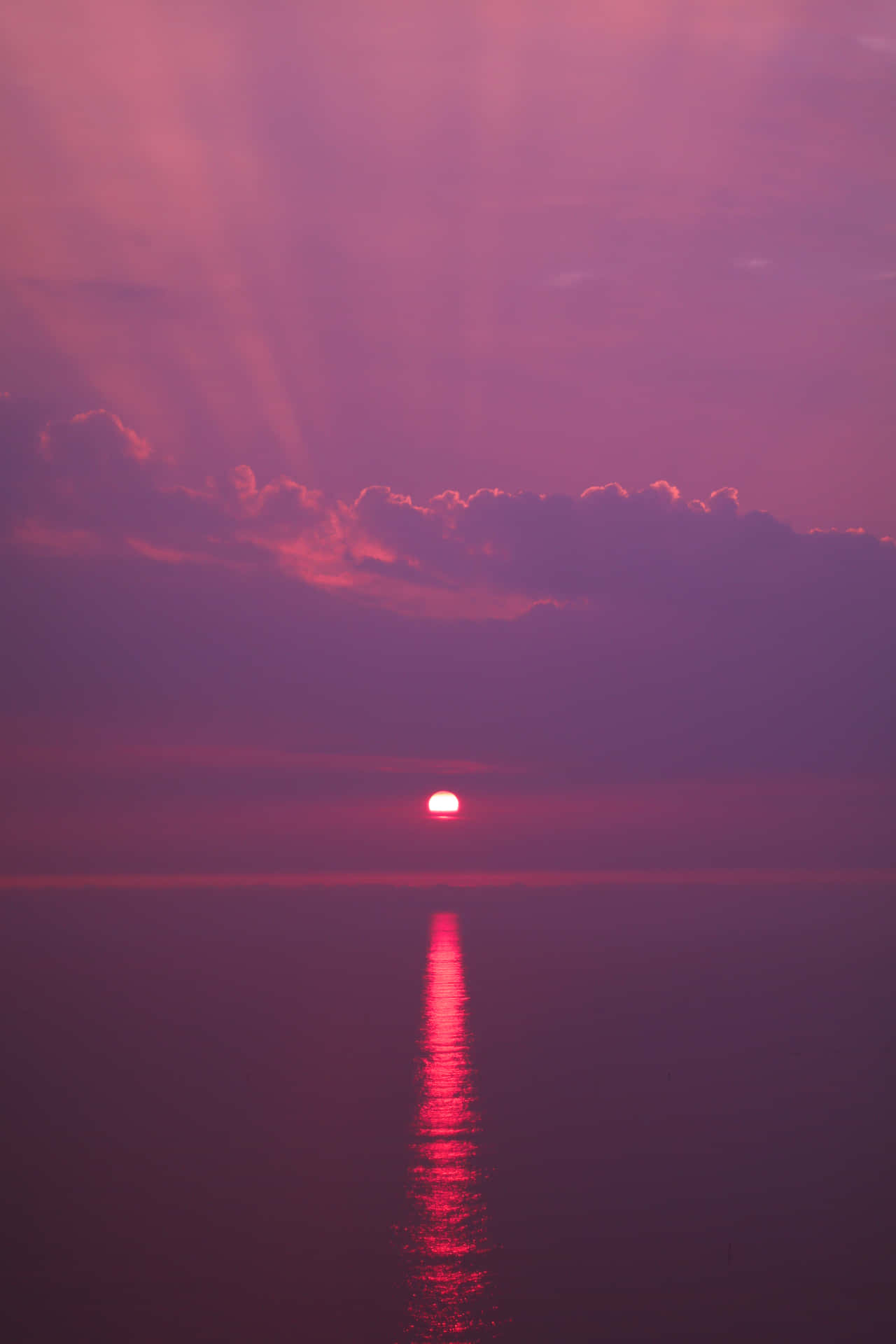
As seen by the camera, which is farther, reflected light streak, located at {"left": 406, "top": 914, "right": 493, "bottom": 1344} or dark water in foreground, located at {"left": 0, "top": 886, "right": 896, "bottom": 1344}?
dark water in foreground, located at {"left": 0, "top": 886, "right": 896, "bottom": 1344}

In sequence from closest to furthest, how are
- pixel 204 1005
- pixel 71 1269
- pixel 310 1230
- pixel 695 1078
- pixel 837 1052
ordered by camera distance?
pixel 71 1269 → pixel 310 1230 → pixel 695 1078 → pixel 837 1052 → pixel 204 1005

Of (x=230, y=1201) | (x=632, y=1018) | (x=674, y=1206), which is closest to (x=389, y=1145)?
(x=230, y=1201)

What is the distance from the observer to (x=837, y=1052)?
504ft

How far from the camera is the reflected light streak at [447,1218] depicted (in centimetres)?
6794

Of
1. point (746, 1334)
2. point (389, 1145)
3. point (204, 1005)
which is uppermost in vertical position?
point (204, 1005)

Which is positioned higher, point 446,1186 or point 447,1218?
point 446,1186

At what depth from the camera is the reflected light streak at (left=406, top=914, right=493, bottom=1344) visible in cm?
6794

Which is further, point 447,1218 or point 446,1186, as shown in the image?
point 446,1186

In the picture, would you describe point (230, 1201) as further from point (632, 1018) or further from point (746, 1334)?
point (632, 1018)

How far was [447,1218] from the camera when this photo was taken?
84.1m

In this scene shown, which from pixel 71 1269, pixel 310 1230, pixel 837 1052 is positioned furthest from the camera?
pixel 837 1052

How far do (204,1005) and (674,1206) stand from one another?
4656 inches

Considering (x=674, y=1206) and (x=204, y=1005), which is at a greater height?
(x=204, y=1005)

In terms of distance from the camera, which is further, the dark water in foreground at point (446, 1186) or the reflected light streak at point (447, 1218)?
the dark water in foreground at point (446, 1186)
